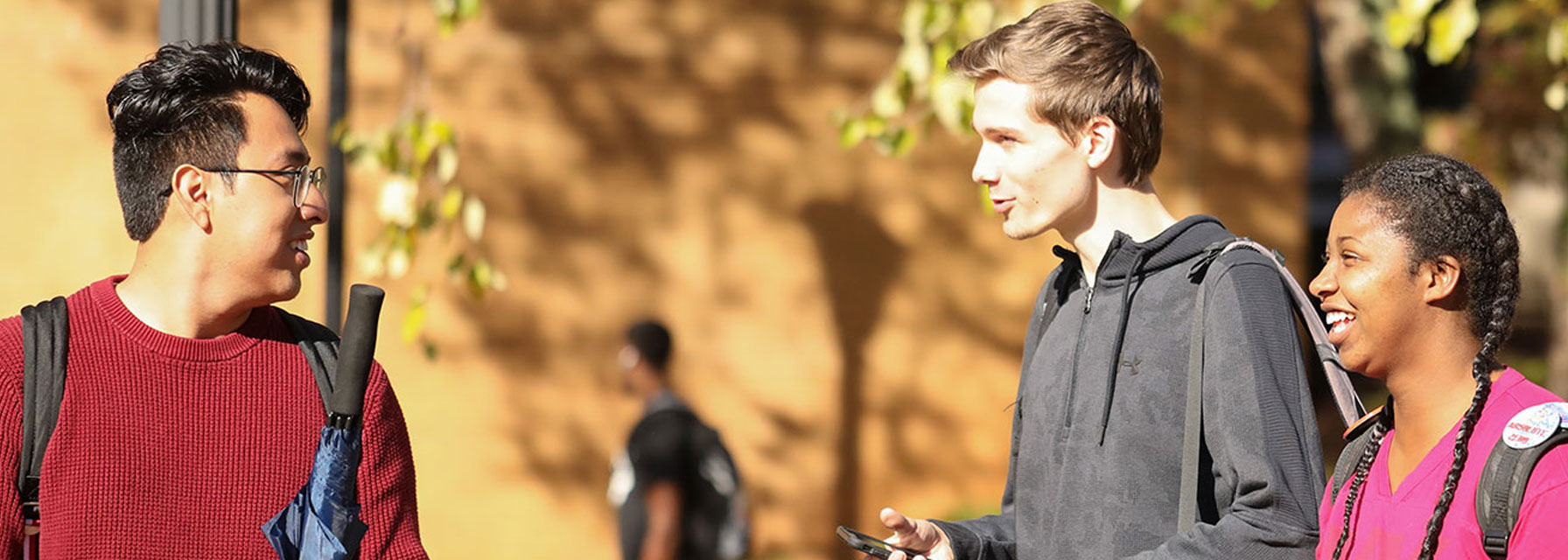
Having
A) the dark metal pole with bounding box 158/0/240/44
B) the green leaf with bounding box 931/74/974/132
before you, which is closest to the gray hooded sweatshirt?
the dark metal pole with bounding box 158/0/240/44

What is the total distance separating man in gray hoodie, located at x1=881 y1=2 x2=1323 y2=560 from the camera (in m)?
2.56

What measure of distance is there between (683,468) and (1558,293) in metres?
6.18

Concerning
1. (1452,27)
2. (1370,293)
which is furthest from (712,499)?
(1370,293)

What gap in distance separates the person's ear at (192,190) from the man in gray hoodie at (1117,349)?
1283 millimetres

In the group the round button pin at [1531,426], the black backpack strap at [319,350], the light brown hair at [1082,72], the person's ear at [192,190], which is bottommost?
the round button pin at [1531,426]

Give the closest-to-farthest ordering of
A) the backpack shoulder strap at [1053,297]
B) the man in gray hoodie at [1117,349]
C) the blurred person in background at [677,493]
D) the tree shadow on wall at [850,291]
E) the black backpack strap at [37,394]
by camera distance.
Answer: the black backpack strap at [37,394] → the man in gray hoodie at [1117,349] → the backpack shoulder strap at [1053,297] → the blurred person in background at [677,493] → the tree shadow on wall at [850,291]

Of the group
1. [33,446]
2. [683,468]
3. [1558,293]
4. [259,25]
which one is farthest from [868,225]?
[33,446]

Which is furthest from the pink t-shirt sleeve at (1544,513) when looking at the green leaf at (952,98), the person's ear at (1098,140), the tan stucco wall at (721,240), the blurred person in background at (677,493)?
the tan stucco wall at (721,240)

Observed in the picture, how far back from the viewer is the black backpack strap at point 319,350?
253 centimetres

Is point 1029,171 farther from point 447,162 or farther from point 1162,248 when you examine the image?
point 447,162

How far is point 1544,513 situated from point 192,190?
2.05 metres

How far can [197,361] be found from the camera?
2.49 metres

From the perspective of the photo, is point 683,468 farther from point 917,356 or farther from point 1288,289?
point 1288,289

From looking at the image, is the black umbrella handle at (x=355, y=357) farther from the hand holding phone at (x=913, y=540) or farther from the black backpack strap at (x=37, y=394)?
the hand holding phone at (x=913, y=540)
